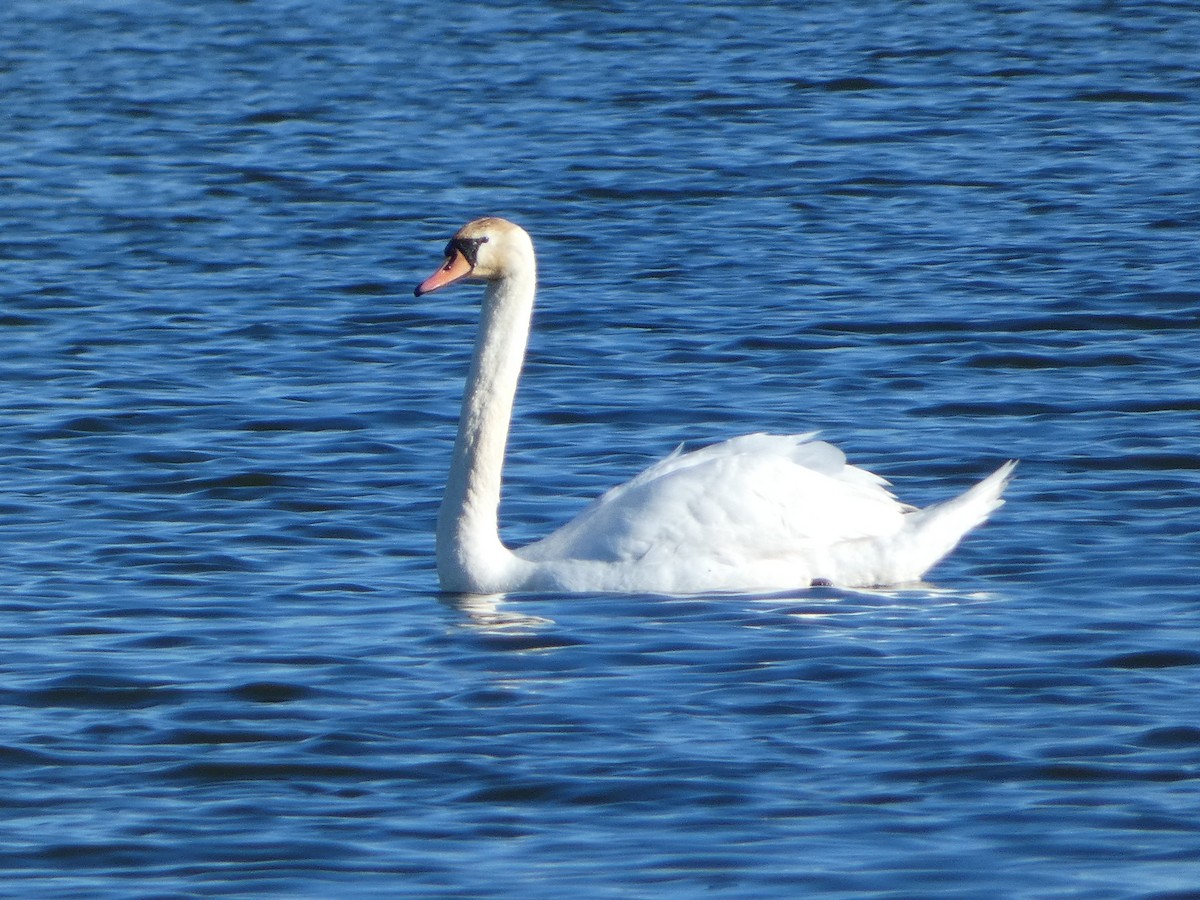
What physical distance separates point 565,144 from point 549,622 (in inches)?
519

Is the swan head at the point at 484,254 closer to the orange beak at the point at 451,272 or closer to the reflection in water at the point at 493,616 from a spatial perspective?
the orange beak at the point at 451,272

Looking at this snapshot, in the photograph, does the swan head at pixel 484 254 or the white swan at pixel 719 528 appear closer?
the white swan at pixel 719 528

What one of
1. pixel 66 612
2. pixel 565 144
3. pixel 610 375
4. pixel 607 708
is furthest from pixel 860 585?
pixel 565 144

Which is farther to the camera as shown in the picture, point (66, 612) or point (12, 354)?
point (12, 354)

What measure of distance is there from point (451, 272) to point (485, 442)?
2.20ft

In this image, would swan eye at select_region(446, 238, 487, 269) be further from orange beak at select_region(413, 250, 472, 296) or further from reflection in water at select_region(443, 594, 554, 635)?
reflection in water at select_region(443, 594, 554, 635)

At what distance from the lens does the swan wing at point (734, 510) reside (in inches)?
365

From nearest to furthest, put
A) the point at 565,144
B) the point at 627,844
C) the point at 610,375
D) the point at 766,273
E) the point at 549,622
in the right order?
the point at 627,844
the point at 549,622
the point at 610,375
the point at 766,273
the point at 565,144

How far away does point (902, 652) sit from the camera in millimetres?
8414

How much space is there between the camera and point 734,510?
930 centimetres

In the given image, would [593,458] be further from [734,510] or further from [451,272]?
[734,510]

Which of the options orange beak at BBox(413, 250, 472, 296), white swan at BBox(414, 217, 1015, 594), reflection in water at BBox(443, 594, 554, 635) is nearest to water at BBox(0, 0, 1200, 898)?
reflection in water at BBox(443, 594, 554, 635)

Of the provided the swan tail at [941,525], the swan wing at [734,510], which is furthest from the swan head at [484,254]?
the swan tail at [941,525]

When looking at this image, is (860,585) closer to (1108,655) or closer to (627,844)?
(1108,655)
